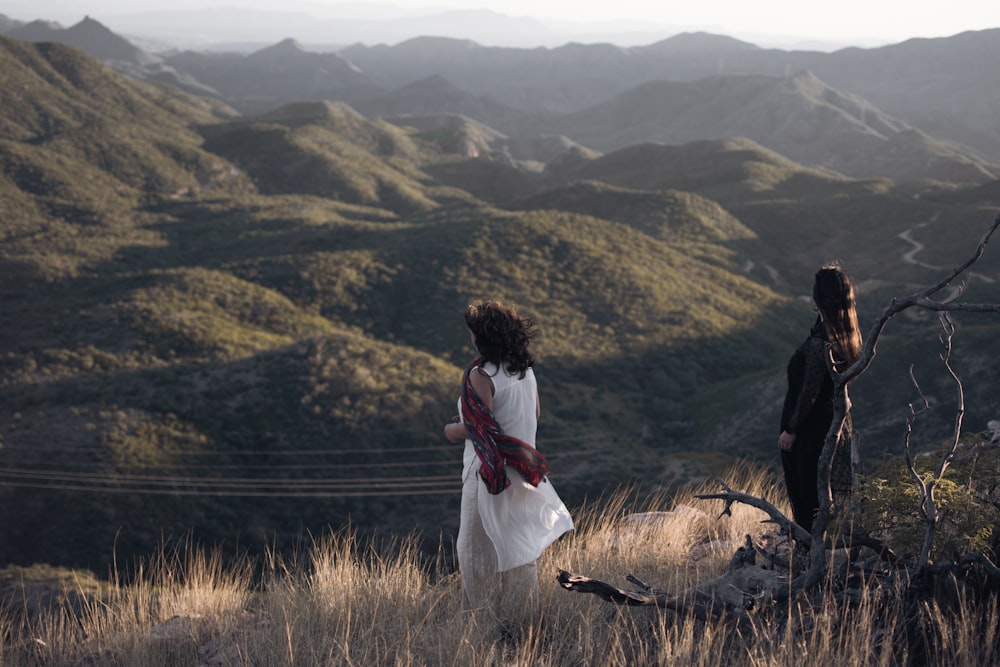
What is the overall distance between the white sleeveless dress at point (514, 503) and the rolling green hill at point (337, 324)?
202 cm

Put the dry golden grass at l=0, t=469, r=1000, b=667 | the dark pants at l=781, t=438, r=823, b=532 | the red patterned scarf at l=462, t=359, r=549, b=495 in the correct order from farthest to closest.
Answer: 1. the dark pants at l=781, t=438, r=823, b=532
2. the red patterned scarf at l=462, t=359, r=549, b=495
3. the dry golden grass at l=0, t=469, r=1000, b=667

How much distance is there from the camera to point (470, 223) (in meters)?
41.8

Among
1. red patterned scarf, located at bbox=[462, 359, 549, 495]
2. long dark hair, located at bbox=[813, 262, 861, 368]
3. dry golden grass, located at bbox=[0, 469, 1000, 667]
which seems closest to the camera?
dry golden grass, located at bbox=[0, 469, 1000, 667]

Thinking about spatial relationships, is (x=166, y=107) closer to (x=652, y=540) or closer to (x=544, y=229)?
(x=544, y=229)

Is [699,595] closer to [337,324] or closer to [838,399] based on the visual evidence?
[838,399]

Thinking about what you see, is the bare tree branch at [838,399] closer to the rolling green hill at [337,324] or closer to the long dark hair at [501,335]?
the long dark hair at [501,335]

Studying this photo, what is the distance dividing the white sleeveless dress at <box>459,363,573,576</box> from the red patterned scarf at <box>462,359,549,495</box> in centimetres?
5

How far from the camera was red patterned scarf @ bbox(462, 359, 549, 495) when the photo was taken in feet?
13.1

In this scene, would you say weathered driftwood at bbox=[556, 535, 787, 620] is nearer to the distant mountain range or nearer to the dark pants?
the dark pants

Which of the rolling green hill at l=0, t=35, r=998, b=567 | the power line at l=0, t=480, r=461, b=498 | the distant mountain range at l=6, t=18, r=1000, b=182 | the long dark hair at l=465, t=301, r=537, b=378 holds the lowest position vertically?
the power line at l=0, t=480, r=461, b=498

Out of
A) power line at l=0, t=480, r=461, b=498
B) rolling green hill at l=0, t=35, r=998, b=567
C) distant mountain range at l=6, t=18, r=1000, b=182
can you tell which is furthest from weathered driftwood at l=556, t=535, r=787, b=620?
distant mountain range at l=6, t=18, r=1000, b=182

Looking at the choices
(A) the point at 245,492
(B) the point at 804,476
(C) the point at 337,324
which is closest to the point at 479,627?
(B) the point at 804,476

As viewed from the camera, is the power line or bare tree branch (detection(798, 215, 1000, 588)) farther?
the power line

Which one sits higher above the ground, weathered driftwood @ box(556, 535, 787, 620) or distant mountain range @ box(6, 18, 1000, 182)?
distant mountain range @ box(6, 18, 1000, 182)
